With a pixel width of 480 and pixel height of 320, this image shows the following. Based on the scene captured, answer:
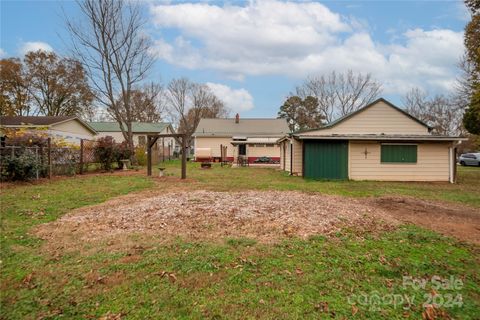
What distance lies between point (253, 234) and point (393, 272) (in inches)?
82.5

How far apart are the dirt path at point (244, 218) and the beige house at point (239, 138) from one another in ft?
63.2

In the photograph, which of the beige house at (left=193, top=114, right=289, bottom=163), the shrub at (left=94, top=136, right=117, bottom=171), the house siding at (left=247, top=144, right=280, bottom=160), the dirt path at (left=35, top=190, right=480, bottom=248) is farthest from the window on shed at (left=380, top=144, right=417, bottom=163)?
the shrub at (left=94, top=136, right=117, bottom=171)

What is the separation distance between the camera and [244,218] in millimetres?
5684

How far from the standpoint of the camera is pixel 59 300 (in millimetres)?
2787

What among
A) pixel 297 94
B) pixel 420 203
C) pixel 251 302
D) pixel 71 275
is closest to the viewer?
pixel 251 302

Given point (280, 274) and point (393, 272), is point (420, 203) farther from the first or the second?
point (280, 274)

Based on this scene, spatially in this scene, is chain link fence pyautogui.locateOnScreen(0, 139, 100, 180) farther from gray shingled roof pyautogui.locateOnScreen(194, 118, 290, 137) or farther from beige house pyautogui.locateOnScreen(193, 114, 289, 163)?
gray shingled roof pyautogui.locateOnScreen(194, 118, 290, 137)

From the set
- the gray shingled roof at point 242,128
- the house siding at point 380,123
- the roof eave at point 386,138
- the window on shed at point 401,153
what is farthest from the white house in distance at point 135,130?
the window on shed at point 401,153

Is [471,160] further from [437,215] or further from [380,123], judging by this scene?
[437,215]

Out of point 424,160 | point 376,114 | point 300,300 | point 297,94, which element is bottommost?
A: point 300,300

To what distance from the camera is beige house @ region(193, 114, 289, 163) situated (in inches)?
1073

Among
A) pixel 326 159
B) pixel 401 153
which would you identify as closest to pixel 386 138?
pixel 401 153

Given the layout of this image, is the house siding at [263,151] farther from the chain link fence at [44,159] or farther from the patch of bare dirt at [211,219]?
the patch of bare dirt at [211,219]

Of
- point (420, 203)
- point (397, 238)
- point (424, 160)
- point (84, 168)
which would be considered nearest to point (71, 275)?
point (397, 238)
